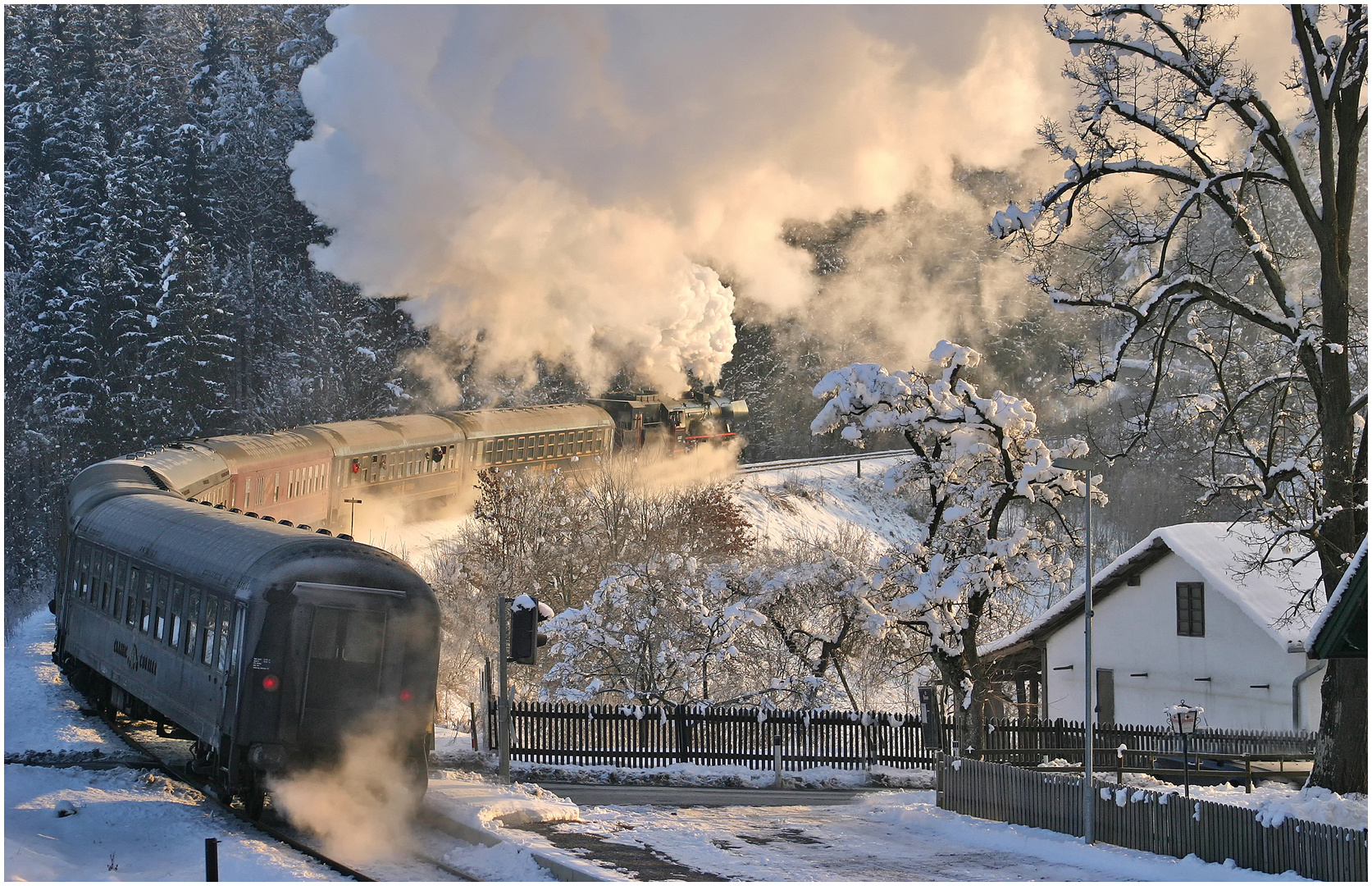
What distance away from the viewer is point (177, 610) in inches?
562

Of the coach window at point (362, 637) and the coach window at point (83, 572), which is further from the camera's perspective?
the coach window at point (83, 572)

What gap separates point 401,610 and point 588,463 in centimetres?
3271

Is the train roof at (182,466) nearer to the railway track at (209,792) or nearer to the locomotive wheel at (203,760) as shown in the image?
the railway track at (209,792)

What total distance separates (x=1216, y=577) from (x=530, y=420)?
25393mm

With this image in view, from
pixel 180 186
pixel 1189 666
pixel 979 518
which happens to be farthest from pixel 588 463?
pixel 180 186

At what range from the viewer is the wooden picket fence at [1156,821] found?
11.8 meters

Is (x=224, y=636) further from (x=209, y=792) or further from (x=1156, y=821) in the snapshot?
(x=1156, y=821)

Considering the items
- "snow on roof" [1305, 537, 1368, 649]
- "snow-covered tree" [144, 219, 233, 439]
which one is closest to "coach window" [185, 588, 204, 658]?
"snow on roof" [1305, 537, 1368, 649]

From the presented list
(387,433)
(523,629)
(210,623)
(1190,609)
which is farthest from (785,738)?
(387,433)

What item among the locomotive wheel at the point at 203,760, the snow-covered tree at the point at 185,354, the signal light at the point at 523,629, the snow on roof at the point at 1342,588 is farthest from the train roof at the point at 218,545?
the snow-covered tree at the point at 185,354

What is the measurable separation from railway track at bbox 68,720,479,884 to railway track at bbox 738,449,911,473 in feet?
135

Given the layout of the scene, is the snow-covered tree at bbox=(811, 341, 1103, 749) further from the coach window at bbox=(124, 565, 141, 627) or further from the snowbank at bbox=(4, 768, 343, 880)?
the snowbank at bbox=(4, 768, 343, 880)

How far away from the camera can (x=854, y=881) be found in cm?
1217

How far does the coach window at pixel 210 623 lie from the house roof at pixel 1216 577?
17.7 m
